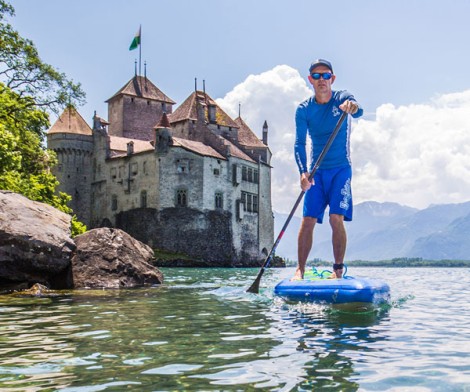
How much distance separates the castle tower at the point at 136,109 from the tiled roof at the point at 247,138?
37.8 feet

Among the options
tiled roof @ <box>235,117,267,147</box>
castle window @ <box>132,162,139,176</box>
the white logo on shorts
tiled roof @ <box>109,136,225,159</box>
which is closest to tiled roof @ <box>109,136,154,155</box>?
tiled roof @ <box>109,136,225,159</box>

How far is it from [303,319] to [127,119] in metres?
Answer: 75.6

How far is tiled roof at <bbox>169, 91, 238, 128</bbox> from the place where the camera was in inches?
2963

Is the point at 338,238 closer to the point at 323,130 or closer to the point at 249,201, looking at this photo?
the point at 323,130

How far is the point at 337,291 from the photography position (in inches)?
330

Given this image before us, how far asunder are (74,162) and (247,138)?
24080mm

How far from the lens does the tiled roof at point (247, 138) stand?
79.2 metres

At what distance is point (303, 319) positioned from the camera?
7.61 meters

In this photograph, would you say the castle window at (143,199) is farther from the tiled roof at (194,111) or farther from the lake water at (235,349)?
the lake water at (235,349)

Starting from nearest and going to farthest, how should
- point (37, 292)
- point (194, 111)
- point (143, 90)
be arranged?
point (37, 292), point (194, 111), point (143, 90)

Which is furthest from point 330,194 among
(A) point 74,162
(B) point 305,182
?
(A) point 74,162

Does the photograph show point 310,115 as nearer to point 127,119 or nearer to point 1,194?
point 1,194

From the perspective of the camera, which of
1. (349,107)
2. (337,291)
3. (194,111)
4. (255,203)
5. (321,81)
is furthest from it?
(194,111)

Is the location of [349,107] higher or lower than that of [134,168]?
lower
